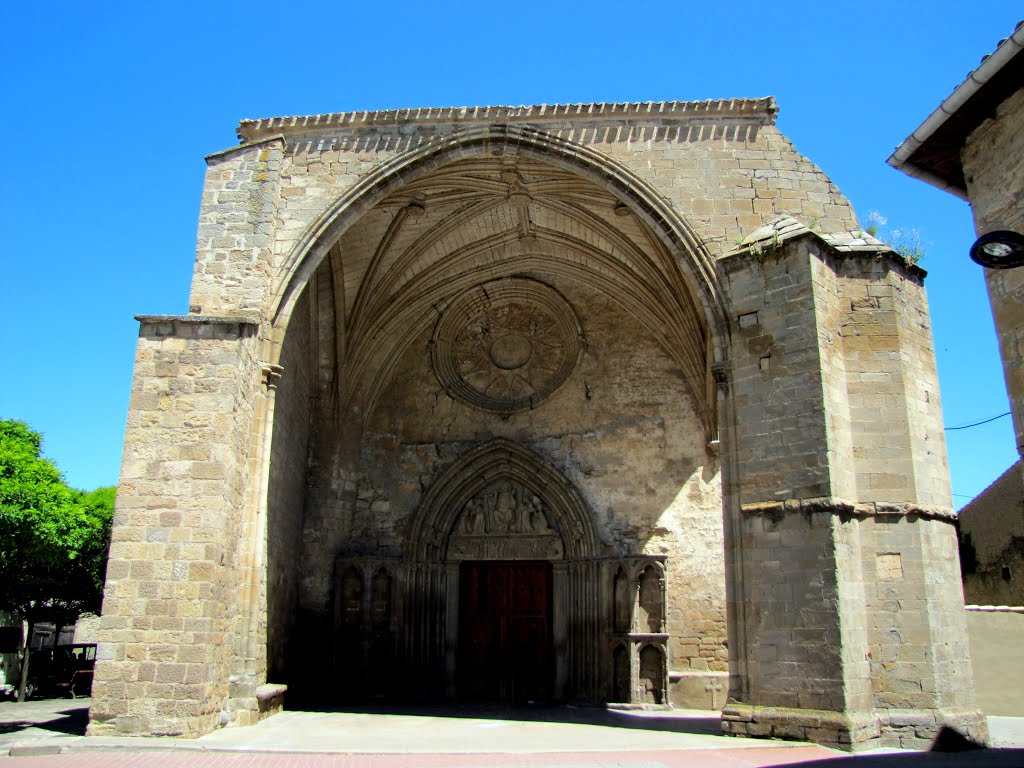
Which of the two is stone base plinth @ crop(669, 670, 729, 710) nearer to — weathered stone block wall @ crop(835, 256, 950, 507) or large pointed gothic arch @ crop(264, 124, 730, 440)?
large pointed gothic arch @ crop(264, 124, 730, 440)

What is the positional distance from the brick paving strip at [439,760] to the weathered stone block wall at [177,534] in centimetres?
62

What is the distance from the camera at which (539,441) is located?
11.9 meters

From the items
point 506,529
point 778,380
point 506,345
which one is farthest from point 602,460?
point 778,380

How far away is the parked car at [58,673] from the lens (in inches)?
548

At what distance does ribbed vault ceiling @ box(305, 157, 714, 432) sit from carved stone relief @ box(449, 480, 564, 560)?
2.14 meters

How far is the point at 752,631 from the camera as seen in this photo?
25.0 ft

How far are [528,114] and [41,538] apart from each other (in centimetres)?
860

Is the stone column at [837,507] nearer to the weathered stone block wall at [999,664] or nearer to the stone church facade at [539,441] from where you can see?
the stone church facade at [539,441]

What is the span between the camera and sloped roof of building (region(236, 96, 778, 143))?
30.9ft

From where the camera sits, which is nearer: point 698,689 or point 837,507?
point 837,507

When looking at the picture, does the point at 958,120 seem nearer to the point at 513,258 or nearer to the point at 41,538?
the point at 513,258

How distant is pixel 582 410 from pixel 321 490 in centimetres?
365

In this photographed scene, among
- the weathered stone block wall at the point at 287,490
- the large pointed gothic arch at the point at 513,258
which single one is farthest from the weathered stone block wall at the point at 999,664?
the weathered stone block wall at the point at 287,490

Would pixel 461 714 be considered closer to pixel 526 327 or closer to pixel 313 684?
pixel 313 684
